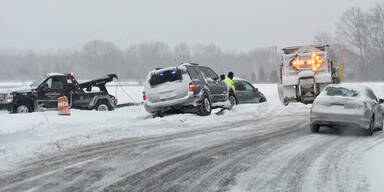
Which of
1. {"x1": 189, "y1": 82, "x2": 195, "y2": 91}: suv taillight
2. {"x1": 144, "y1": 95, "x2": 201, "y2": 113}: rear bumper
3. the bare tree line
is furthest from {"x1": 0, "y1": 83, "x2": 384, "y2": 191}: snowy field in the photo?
the bare tree line

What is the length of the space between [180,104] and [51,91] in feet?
22.7

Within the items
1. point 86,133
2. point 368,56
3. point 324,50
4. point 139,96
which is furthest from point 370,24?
point 86,133

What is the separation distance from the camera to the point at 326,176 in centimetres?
525

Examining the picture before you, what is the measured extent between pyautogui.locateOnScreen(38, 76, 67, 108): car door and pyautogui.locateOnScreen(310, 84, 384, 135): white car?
1168 centimetres

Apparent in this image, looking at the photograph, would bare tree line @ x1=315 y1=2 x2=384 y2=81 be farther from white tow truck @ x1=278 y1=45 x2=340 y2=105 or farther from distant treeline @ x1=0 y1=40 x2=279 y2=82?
white tow truck @ x1=278 y1=45 x2=340 y2=105

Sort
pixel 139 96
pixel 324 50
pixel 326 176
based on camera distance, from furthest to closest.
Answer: pixel 139 96
pixel 324 50
pixel 326 176

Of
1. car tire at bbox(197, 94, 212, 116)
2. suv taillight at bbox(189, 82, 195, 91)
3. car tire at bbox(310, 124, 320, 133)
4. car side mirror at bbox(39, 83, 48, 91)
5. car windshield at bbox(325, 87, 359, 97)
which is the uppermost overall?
car side mirror at bbox(39, 83, 48, 91)

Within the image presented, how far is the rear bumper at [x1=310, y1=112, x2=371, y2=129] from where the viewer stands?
9.31 meters

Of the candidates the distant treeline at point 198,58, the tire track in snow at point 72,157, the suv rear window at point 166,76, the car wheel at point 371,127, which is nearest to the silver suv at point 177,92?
the suv rear window at point 166,76

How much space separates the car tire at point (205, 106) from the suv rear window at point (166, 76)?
123 centimetres

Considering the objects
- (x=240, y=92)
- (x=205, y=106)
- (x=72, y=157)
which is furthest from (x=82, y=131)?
(x=240, y=92)

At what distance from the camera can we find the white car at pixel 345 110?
9.36 m

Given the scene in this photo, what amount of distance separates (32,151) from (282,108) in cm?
1231

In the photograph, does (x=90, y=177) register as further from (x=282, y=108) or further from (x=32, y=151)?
(x=282, y=108)
